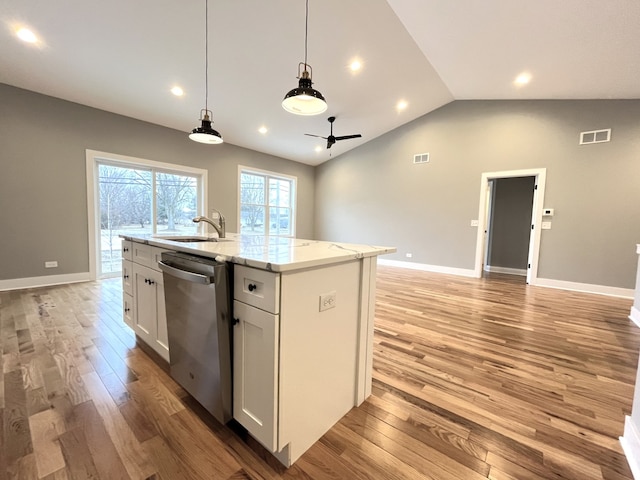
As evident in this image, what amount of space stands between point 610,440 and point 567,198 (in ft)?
14.3

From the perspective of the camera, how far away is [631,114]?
3.86 m

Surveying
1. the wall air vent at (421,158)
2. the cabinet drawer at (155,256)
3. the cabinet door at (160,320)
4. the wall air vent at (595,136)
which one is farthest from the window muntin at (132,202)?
the wall air vent at (595,136)

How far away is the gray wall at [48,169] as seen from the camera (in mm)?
3590

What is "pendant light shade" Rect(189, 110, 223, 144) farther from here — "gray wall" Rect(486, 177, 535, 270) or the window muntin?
"gray wall" Rect(486, 177, 535, 270)

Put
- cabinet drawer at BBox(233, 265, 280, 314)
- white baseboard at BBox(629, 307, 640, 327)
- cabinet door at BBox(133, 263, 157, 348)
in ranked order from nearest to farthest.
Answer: cabinet drawer at BBox(233, 265, 280, 314), cabinet door at BBox(133, 263, 157, 348), white baseboard at BBox(629, 307, 640, 327)

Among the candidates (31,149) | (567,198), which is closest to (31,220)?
(31,149)

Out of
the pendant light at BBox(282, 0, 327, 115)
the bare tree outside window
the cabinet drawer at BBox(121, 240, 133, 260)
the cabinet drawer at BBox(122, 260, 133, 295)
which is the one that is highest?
the pendant light at BBox(282, 0, 327, 115)

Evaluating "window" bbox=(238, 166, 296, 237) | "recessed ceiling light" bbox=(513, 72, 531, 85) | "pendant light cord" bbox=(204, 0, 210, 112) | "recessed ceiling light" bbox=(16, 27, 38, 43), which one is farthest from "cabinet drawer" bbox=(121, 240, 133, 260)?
"recessed ceiling light" bbox=(513, 72, 531, 85)

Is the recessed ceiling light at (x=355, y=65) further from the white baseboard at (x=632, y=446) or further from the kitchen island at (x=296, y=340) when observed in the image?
the white baseboard at (x=632, y=446)

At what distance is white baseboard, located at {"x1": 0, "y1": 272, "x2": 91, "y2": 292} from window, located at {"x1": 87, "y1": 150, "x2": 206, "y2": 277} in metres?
0.19

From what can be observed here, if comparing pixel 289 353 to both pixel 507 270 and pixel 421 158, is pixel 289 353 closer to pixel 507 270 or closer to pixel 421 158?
pixel 421 158

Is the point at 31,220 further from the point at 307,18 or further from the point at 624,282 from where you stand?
the point at 624,282

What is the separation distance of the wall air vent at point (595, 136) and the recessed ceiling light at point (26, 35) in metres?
7.49

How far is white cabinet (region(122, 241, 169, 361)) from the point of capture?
1.79 metres
